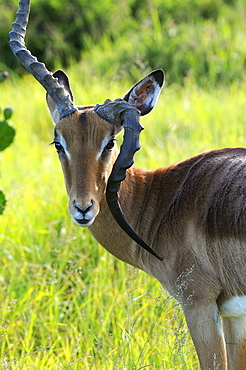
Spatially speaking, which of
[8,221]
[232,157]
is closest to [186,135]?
[8,221]

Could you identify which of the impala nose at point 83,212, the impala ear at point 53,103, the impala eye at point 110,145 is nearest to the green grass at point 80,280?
the impala nose at point 83,212

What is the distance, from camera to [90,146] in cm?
326

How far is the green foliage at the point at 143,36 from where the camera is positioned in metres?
9.44

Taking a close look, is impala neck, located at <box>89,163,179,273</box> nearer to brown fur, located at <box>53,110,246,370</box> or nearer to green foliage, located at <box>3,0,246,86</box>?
brown fur, located at <box>53,110,246,370</box>

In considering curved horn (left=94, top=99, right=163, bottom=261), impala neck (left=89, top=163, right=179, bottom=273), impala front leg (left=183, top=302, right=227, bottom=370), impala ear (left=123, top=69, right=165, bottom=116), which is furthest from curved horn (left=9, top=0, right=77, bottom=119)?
impala front leg (left=183, top=302, right=227, bottom=370)

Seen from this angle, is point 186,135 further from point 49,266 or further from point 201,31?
point 201,31

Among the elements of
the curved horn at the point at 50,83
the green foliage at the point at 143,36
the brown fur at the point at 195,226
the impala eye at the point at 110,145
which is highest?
the green foliage at the point at 143,36

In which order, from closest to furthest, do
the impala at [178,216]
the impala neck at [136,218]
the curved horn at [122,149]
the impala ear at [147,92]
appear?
the curved horn at [122,149]
the impala at [178,216]
the impala neck at [136,218]
the impala ear at [147,92]

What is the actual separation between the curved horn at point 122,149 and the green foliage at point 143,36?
5.54 meters

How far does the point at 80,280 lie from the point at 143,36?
6.94 metres

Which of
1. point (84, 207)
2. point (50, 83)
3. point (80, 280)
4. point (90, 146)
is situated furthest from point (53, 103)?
point (80, 280)

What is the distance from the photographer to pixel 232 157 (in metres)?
3.46

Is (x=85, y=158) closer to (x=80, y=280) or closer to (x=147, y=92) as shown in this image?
(x=147, y=92)

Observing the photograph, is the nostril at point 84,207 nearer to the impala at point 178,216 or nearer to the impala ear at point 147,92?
the impala at point 178,216
